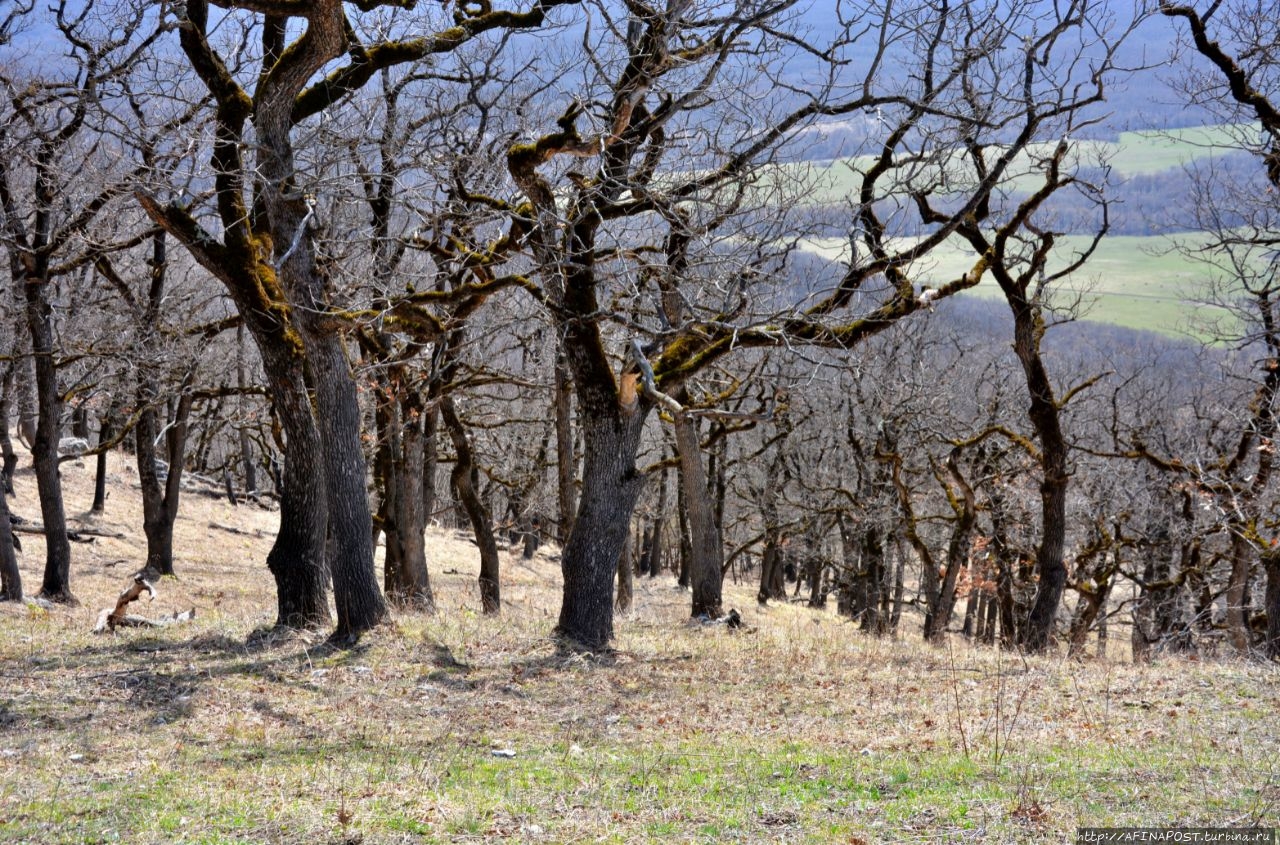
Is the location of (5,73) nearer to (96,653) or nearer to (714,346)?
(96,653)

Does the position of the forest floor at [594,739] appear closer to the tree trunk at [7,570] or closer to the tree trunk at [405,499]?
the tree trunk at [7,570]

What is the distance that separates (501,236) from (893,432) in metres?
13.2

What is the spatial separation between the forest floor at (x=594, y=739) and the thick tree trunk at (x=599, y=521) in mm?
478

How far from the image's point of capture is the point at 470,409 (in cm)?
1928

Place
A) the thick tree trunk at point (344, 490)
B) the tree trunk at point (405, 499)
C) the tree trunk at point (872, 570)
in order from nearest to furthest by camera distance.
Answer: the thick tree trunk at point (344, 490), the tree trunk at point (405, 499), the tree trunk at point (872, 570)

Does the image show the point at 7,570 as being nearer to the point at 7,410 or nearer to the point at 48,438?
the point at 48,438

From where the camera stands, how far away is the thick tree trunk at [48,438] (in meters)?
14.4

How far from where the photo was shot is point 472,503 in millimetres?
16750

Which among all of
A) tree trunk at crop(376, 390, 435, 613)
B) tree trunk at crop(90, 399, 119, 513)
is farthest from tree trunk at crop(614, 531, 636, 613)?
tree trunk at crop(90, 399, 119, 513)

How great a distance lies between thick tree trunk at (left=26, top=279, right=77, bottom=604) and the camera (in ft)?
47.4

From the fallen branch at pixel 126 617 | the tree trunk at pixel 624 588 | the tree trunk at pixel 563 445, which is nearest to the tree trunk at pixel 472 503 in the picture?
the tree trunk at pixel 563 445

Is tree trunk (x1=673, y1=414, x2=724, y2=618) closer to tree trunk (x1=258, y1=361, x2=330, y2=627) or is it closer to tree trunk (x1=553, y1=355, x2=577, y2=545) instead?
tree trunk (x1=553, y1=355, x2=577, y2=545)

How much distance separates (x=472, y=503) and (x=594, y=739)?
9.51 m

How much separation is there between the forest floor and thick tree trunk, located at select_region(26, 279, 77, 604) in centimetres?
267
